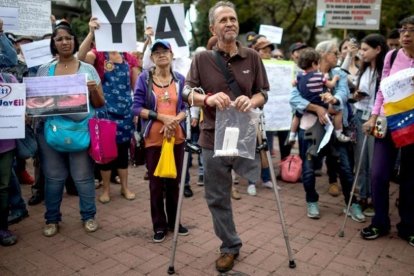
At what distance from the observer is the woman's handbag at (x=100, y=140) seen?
413 centimetres

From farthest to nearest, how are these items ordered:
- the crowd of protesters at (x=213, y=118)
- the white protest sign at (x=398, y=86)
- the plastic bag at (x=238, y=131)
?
1. the white protest sign at (x=398, y=86)
2. the crowd of protesters at (x=213, y=118)
3. the plastic bag at (x=238, y=131)

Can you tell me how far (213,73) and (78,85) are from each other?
158cm

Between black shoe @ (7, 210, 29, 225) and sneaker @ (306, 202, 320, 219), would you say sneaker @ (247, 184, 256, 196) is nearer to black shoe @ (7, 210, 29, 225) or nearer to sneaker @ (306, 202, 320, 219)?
sneaker @ (306, 202, 320, 219)

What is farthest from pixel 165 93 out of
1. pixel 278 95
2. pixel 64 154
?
pixel 278 95

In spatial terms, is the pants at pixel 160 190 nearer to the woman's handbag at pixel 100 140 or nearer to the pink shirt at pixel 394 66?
the woman's handbag at pixel 100 140

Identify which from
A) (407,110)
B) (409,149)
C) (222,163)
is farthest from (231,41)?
(409,149)

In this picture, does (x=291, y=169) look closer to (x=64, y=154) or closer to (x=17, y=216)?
(x=64, y=154)

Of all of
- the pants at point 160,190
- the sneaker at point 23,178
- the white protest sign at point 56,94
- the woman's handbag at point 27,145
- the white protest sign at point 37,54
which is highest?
the white protest sign at point 37,54

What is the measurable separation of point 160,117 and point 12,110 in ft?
4.95

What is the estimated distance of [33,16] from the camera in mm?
5324

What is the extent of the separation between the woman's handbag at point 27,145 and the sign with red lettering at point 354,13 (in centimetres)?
586

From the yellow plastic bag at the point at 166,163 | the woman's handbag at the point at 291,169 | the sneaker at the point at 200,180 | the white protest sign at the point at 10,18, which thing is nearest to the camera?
the yellow plastic bag at the point at 166,163

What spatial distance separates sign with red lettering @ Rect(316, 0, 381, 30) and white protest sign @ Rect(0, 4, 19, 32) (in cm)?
555

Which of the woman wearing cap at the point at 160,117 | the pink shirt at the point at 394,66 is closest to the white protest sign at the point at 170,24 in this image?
the woman wearing cap at the point at 160,117
